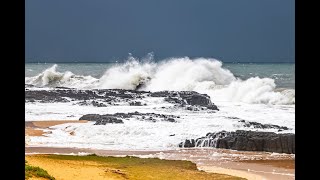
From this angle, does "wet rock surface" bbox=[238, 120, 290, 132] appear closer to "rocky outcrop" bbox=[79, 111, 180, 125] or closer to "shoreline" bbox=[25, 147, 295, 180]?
"rocky outcrop" bbox=[79, 111, 180, 125]

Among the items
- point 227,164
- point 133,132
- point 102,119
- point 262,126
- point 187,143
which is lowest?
point 227,164

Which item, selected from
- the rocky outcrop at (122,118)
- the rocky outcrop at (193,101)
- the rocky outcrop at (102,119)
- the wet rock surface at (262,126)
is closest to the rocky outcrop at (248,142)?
the wet rock surface at (262,126)

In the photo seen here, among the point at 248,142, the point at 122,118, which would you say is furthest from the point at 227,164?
the point at 122,118

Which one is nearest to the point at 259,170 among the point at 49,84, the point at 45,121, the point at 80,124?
the point at 80,124

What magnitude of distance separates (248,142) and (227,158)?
1.58 metres

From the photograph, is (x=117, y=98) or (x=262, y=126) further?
(x=117, y=98)

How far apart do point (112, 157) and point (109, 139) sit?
3.07m

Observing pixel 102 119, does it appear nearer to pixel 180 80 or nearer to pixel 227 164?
pixel 227 164

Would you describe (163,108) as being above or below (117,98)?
below

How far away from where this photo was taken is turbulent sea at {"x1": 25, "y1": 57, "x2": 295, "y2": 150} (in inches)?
575

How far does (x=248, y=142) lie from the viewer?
13.1 m
